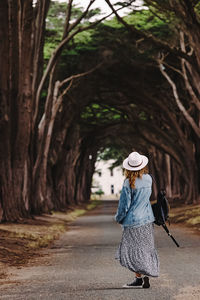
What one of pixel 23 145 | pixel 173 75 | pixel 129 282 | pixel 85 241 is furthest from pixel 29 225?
pixel 173 75

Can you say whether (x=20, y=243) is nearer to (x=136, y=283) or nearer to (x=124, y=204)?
(x=136, y=283)

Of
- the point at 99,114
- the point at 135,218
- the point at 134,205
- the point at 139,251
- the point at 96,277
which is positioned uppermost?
the point at 99,114

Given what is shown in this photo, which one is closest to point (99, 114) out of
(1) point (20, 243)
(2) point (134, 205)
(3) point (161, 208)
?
(1) point (20, 243)

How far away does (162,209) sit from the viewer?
6895 mm

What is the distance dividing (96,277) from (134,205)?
5.05 ft

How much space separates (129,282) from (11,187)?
10693 mm

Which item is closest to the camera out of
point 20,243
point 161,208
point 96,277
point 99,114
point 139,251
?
point 139,251

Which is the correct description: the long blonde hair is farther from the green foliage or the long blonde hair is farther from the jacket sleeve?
the green foliage

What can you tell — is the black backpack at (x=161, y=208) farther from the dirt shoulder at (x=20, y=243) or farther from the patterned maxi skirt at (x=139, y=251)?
the dirt shoulder at (x=20, y=243)

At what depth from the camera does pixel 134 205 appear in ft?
22.2

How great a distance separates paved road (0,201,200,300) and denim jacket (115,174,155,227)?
784 mm

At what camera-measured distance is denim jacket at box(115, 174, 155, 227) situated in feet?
22.1

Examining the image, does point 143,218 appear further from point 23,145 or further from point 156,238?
point 23,145

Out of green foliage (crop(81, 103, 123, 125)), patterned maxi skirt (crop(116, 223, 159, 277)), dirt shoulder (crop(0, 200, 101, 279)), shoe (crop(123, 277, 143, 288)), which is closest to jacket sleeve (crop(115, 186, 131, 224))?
patterned maxi skirt (crop(116, 223, 159, 277))
